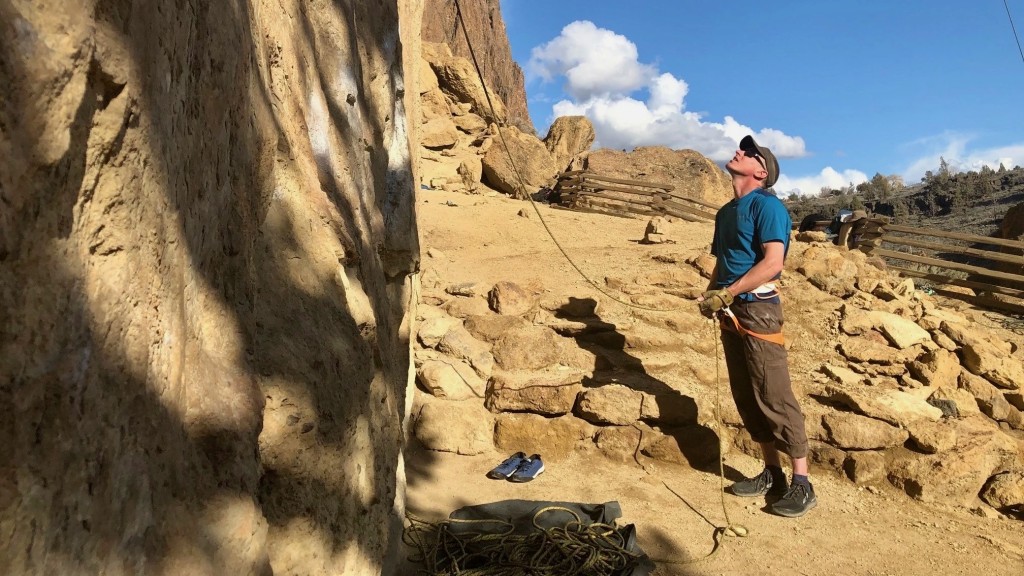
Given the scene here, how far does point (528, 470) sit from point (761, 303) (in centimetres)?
158

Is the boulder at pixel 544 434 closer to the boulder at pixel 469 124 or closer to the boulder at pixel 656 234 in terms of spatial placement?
the boulder at pixel 656 234

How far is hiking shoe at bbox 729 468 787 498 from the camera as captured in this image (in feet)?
11.9

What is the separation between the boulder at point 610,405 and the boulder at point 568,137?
1431cm

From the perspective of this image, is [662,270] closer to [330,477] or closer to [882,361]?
[882,361]

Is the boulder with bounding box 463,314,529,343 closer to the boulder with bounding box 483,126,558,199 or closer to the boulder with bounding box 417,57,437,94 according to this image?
the boulder with bounding box 483,126,558,199

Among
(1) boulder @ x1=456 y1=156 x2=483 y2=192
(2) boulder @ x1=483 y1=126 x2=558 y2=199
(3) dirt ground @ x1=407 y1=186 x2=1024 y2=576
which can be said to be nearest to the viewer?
(3) dirt ground @ x1=407 y1=186 x2=1024 y2=576

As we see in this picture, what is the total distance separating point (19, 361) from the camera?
2.88 feet

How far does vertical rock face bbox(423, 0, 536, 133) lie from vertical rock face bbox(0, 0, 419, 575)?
24.6m

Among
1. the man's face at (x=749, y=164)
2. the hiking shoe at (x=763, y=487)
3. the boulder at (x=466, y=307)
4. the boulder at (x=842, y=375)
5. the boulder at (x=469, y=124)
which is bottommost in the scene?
the hiking shoe at (x=763, y=487)

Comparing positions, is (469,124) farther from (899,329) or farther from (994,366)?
(994,366)

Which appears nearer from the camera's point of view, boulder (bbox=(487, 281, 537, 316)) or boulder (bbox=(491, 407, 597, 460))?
boulder (bbox=(491, 407, 597, 460))

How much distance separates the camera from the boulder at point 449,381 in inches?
184

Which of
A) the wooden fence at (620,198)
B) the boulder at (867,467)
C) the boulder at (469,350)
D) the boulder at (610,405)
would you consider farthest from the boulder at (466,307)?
the wooden fence at (620,198)

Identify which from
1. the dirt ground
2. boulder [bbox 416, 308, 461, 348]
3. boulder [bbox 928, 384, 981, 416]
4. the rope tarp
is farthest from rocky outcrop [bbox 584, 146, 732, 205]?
the rope tarp
